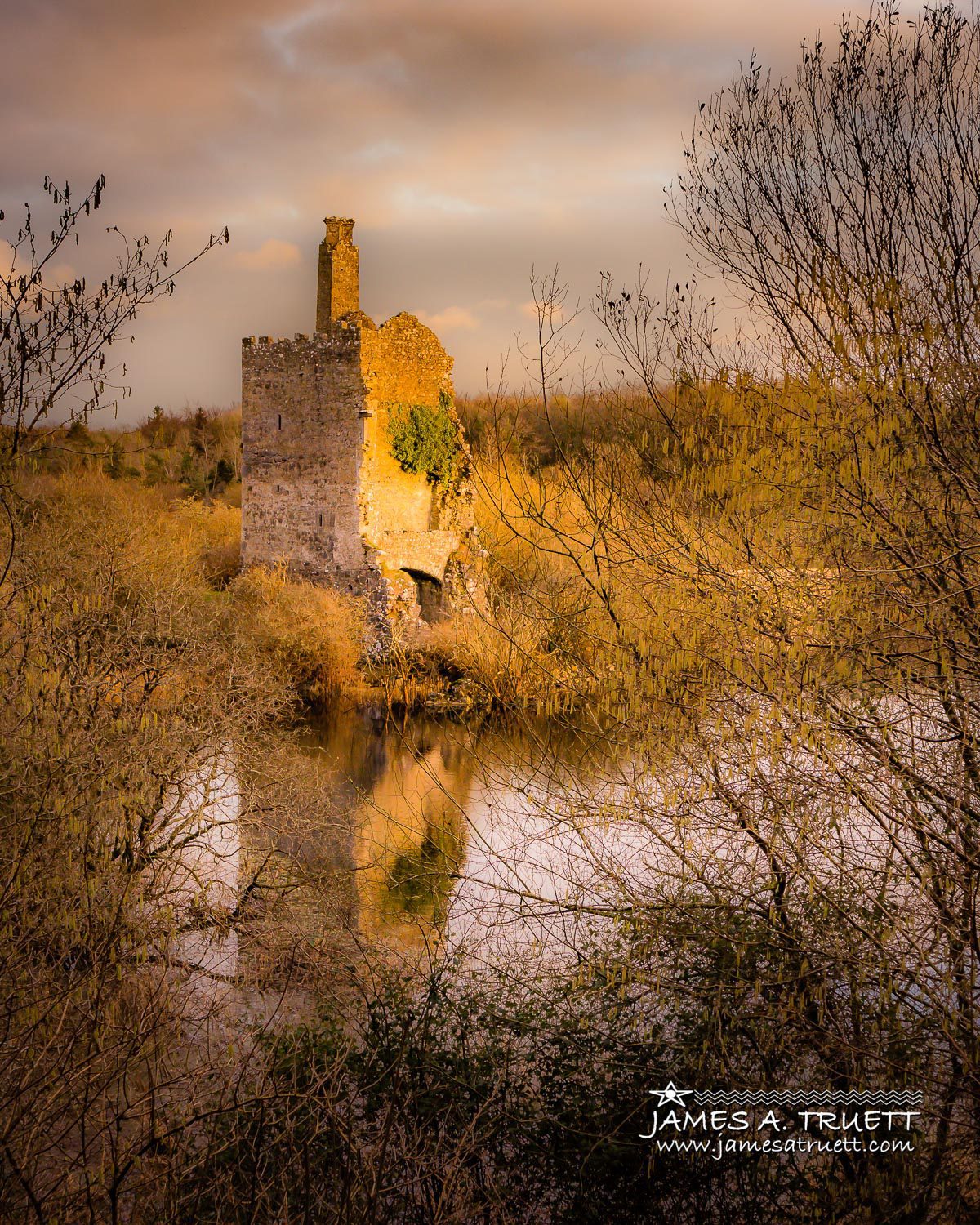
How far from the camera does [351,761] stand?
14.5 m

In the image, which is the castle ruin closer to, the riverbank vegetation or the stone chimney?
the stone chimney

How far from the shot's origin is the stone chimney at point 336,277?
21.1m

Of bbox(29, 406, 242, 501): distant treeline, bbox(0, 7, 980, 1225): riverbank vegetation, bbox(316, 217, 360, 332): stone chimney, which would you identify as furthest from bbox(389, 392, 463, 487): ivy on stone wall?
bbox(0, 7, 980, 1225): riverbank vegetation

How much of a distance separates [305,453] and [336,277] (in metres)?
3.77

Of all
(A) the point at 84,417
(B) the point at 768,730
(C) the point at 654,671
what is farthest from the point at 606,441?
(A) the point at 84,417

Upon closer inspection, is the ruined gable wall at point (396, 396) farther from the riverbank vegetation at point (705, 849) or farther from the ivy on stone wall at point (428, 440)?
the riverbank vegetation at point (705, 849)

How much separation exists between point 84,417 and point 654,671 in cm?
278

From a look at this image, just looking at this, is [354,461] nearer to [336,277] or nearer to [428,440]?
[428,440]

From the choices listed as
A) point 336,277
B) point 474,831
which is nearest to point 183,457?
point 336,277

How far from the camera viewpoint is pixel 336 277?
70.9ft

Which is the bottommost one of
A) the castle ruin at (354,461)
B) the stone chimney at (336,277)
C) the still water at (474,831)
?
the still water at (474,831)

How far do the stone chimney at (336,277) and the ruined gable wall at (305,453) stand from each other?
2.76 feet

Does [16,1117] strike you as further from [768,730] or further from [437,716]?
[437,716]

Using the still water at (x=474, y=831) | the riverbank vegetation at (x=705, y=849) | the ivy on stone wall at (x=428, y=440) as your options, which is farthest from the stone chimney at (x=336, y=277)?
the riverbank vegetation at (x=705, y=849)
